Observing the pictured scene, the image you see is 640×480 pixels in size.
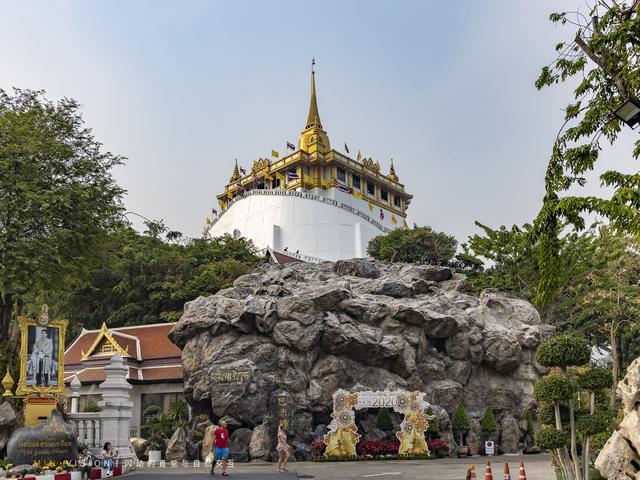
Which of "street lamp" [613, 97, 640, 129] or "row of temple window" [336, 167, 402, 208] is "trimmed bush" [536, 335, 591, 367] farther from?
"row of temple window" [336, 167, 402, 208]

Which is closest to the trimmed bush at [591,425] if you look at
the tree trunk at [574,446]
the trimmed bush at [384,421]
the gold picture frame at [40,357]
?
the tree trunk at [574,446]

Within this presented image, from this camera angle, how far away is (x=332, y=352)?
25.4 meters

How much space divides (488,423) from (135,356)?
1633 centimetres

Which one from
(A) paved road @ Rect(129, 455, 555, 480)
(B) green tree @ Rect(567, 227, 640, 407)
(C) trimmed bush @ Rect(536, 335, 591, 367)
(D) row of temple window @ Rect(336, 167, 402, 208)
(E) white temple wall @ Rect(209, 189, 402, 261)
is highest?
(D) row of temple window @ Rect(336, 167, 402, 208)

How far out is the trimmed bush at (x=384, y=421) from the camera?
76.4ft

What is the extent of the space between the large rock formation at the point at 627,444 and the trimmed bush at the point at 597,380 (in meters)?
0.33

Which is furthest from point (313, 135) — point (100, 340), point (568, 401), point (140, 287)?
point (568, 401)

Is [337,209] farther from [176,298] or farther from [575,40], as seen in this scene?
[575,40]

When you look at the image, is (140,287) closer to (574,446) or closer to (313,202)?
(313,202)

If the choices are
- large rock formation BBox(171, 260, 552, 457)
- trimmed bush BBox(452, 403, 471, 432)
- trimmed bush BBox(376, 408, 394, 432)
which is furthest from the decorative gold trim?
trimmed bush BBox(452, 403, 471, 432)

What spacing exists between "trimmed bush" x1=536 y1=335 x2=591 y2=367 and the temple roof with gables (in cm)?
1965

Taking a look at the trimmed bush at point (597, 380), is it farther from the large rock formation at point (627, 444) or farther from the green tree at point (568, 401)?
the large rock formation at point (627, 444)

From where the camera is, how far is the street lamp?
8516mm

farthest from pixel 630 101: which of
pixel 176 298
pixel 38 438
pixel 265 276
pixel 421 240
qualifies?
pixel 421 240
